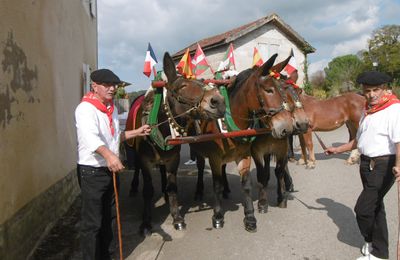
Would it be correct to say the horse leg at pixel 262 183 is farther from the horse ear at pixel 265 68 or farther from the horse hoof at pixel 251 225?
the horse ear at pixel 265 68

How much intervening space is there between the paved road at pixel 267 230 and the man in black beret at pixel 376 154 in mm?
438

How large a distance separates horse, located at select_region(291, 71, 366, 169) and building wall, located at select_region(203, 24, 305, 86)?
31.0 feet

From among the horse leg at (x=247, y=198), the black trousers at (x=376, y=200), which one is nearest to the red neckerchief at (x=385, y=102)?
→ the black trousers at (x=376, y=200)

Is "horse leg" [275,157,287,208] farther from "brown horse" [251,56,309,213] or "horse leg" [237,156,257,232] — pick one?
"horse leg" [237,156,257,232]

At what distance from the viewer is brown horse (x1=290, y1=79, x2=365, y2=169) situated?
9445mm

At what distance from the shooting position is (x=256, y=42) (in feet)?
64.4

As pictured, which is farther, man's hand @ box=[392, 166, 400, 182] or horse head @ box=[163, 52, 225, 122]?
horse head @ box=[163, 52, 225, 122]

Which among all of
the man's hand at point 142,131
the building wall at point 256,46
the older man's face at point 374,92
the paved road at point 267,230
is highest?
the building wall at point 256,46

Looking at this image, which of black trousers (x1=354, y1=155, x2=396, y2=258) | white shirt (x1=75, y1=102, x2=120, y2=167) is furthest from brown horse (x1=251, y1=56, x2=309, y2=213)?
white shirt (x1=75, y1=102, x2=120, y2=167)

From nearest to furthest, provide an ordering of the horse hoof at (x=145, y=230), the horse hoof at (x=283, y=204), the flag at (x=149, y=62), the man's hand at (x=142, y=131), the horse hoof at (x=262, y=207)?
1. the man's hand at (x=142, y=131)
2. the horse hoof at (x=145, y=230)
3. the flag at (x=149, y=62)
4. the horse hoof at (x=262, y=207)
5. the horse hoof at (x=283, y=204)

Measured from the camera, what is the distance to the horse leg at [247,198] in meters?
4.80

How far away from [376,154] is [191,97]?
211 centimetres

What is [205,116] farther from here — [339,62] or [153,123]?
[339,62]

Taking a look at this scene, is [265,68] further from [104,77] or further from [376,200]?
[104,77]
